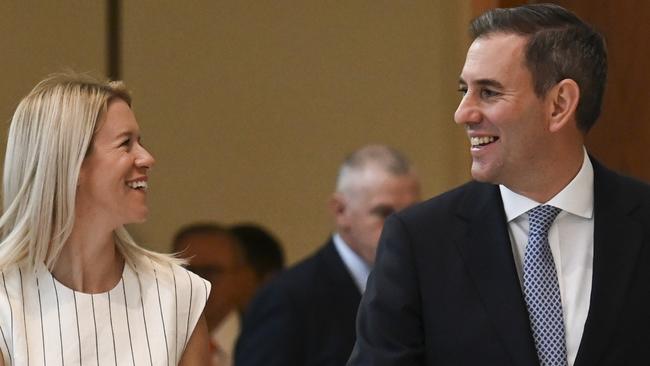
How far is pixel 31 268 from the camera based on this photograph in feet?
11.5

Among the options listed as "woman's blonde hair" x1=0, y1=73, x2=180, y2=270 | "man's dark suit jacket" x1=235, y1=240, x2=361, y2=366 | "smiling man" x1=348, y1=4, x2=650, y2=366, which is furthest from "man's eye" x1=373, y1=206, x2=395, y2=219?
"woman's blonde hair" x1=0, y1=73, x2=180, y2=270

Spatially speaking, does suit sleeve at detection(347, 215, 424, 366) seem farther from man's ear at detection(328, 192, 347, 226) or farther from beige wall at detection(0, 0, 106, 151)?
beige wall at detection(0, 0, 106, 151)

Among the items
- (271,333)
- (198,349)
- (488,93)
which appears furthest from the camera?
(271,333)

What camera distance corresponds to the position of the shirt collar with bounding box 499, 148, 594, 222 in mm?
3369

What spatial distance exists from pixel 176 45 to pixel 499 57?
160 inches

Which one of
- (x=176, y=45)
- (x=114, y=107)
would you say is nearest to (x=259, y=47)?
(x=176, y=45)

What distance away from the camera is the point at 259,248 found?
732cm

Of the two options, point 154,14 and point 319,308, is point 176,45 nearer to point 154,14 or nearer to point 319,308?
point 154,14

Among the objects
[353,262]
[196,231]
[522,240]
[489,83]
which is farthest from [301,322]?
[196,231]

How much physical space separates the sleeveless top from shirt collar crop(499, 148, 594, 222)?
78 centimetres

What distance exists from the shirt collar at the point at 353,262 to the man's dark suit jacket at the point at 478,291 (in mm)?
1867

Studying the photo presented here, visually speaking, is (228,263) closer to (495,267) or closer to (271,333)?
(271,333)

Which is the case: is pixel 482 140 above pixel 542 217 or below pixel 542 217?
above

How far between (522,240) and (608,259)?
0.64 ft
